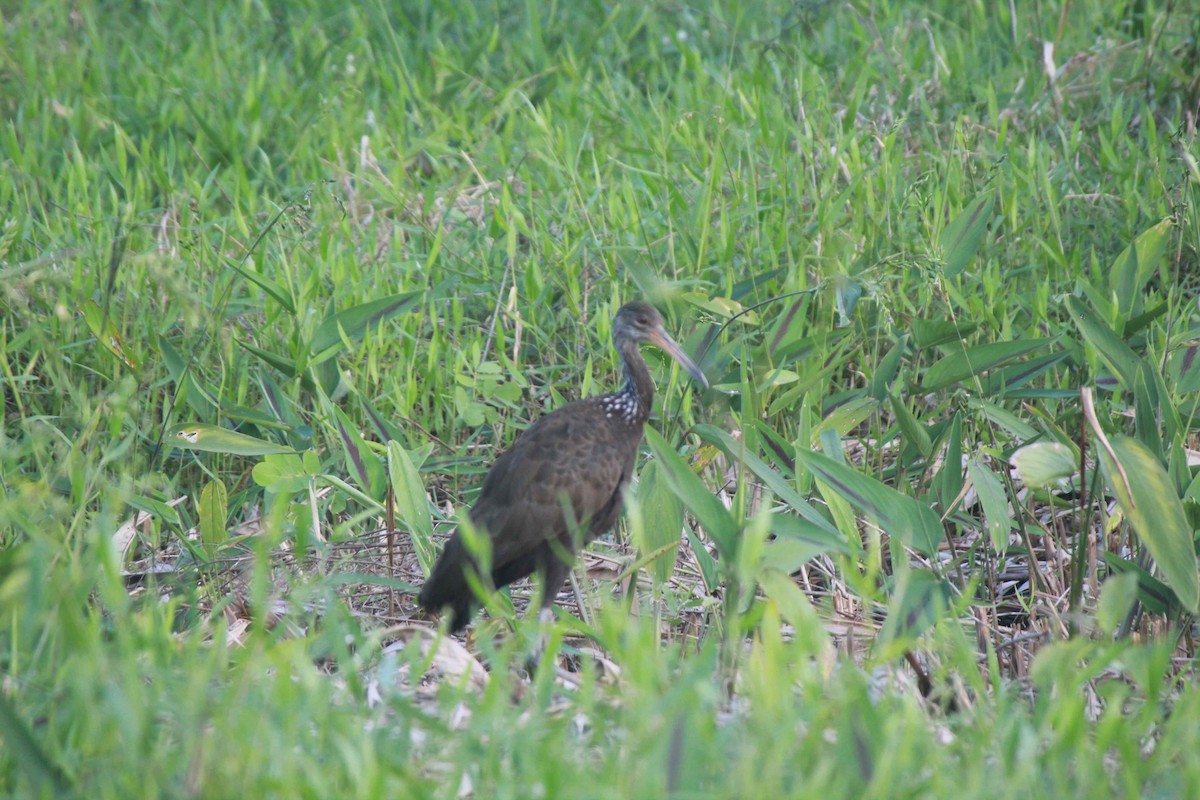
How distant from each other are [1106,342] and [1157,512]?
0.62 m

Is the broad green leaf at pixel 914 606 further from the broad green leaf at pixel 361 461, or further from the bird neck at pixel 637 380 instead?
the broad green leaf at pixel 361 461

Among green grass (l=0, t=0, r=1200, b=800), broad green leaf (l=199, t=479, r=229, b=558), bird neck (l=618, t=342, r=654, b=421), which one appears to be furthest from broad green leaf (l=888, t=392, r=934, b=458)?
broad green leaf (l=199, t=479, r=229, b=558)

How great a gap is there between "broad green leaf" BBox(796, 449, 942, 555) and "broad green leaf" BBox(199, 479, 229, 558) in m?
1.65

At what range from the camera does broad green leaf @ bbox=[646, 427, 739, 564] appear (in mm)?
2725

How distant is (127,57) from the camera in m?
6.86

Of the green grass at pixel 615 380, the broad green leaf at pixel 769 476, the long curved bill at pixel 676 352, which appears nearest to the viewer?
the green grass at pixel 615 380

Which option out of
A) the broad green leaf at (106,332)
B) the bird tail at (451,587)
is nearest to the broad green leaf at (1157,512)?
the bird tail at (451,587)

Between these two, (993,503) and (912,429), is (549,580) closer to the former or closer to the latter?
(912,429)

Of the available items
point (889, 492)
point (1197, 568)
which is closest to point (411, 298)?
point (889, 492)

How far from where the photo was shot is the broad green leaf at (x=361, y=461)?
3.74 meters

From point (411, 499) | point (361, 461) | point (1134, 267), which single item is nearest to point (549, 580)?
point (411, 499)

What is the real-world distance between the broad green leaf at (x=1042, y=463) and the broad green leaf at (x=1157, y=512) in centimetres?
15

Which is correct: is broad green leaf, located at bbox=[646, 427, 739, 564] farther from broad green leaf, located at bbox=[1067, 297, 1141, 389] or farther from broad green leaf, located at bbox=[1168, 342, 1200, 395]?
broad green leaf, located at bbox=[1168, 342, 1200, 395]

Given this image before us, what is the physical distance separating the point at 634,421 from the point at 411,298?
82 centimetres
